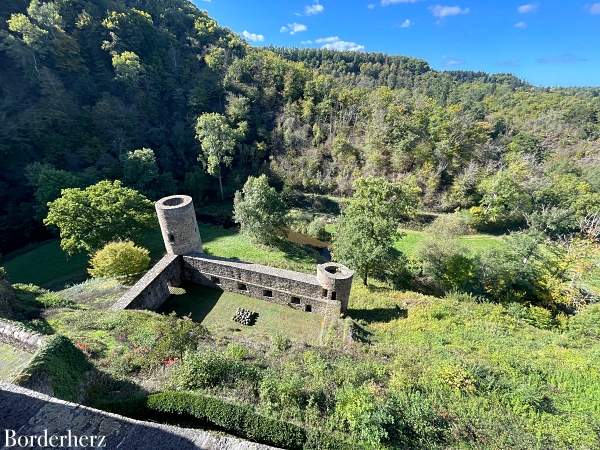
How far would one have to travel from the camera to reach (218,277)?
20.0 meters

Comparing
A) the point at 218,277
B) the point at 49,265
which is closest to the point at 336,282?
the point at 218,277

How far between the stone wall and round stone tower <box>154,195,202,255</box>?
8.89 metres

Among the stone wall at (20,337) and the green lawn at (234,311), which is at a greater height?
the stone wall at (20,337)

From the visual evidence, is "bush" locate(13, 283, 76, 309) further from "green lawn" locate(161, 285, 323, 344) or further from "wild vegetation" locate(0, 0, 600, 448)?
"green lawn" locate(161, 285, 323, 344)

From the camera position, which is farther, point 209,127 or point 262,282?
point 209,127

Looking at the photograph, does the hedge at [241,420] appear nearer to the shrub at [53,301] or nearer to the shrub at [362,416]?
the shrub at [362,416]

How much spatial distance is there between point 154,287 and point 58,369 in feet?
29.8

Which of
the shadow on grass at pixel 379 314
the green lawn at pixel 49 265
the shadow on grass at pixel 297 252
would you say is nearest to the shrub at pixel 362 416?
the shadow on grass at pixel 379 314

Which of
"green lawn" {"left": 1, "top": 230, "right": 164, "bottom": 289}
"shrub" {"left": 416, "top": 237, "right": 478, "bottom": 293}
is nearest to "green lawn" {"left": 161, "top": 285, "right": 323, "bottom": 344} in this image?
"green lawn" {"left": 1, "top": 230, "right": 164, "bottom": 289}

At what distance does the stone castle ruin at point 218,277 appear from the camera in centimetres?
1730

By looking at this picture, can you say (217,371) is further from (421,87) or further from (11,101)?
(421,87)

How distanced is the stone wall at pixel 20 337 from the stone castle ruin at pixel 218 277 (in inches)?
219

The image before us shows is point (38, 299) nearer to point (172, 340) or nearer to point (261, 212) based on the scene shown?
point (172, 340)

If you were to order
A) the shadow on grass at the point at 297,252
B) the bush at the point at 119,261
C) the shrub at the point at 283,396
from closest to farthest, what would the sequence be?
the shrub at the point at 283,396
the bush at the point at 119,261
the shadow on grass at the point at 297,252
